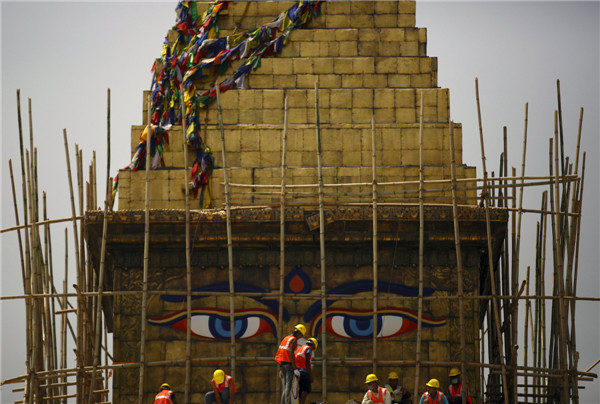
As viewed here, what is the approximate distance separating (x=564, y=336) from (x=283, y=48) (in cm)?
882

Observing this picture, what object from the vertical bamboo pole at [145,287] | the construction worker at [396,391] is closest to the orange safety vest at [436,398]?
the construction worker at [396,391]

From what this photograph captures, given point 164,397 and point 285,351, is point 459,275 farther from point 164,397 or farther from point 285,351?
point 164,397

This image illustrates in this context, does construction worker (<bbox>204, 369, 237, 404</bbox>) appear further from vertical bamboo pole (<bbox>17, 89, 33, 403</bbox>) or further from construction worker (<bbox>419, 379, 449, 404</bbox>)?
vertical bamboo pole (<bbox>17, 89, 33, 403</bbox>)

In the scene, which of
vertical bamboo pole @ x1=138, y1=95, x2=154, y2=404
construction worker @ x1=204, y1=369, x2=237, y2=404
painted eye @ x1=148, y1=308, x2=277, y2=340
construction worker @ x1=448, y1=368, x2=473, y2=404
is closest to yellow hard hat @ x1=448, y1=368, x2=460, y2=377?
construction worker @ x1=448, y1=368, x2=473, y2=404

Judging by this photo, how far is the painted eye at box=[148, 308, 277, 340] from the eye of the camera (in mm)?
21422

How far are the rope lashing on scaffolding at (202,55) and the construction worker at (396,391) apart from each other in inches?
252

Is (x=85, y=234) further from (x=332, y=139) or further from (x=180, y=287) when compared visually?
(x=332, y=139)

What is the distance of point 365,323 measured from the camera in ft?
70.2

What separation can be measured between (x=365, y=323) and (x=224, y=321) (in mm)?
2827

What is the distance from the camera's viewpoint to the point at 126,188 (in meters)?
22.2

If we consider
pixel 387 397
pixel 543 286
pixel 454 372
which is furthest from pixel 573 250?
pixel 387 397

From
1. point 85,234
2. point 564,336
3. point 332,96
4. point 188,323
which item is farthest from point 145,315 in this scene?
point 564,336

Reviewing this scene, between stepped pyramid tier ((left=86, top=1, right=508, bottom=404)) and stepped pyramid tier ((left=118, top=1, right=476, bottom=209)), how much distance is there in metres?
0.04

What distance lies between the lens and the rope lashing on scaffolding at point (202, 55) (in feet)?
76.9
